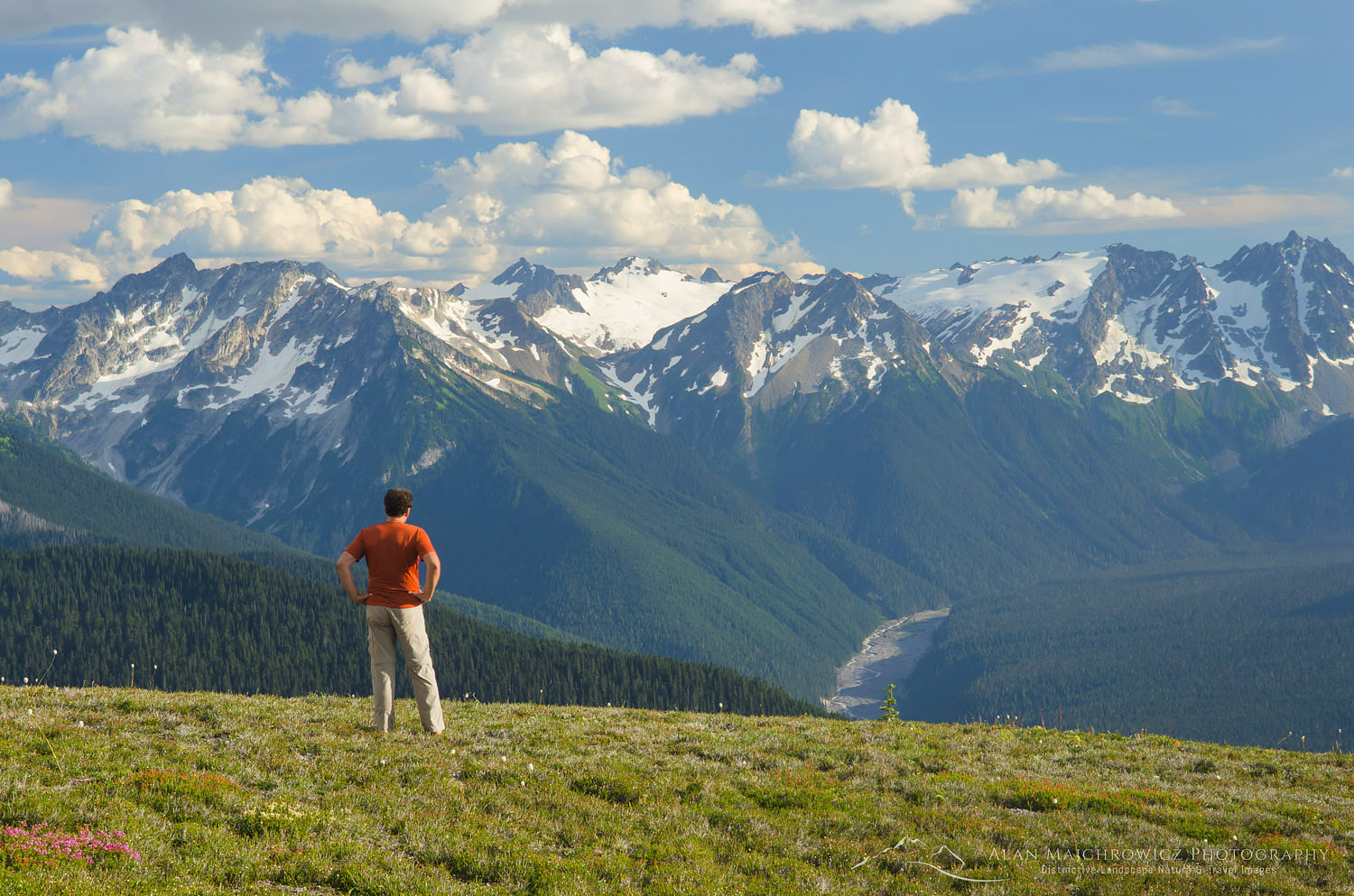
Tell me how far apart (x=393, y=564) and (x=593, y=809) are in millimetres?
7532

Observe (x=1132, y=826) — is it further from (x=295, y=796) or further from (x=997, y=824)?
(x=295, y=796)

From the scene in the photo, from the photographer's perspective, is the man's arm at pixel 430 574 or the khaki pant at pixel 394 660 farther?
the khaki pant at pixel 394 660

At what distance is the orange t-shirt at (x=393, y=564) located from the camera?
22156 millimetres

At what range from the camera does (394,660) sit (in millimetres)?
23125

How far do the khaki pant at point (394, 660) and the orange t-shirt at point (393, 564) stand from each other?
27cm

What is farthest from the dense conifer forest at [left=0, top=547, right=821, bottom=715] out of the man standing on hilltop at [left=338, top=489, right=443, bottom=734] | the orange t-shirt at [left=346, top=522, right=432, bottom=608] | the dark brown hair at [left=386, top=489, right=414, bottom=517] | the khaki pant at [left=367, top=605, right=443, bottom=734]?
the dark brown hair at [left=386, top=489, right=414, bottom=517]

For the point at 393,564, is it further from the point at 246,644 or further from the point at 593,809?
the point at 246,644

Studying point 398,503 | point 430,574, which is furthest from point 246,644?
point 430,574

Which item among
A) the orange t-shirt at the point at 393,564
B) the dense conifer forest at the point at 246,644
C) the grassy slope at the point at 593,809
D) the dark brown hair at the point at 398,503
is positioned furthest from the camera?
the dense conifer forest at the point at 246,644

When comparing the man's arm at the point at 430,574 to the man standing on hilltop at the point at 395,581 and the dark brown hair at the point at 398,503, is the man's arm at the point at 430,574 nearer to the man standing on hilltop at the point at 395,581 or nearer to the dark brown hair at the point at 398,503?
the man standing on hilltop at the point at 395,581

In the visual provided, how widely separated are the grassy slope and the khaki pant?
75cm

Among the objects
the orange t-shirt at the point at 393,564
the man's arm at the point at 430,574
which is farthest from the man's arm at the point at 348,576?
the man's arm at the point at 430,574

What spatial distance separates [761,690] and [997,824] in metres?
139

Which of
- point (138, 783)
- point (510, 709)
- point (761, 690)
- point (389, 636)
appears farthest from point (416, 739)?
point (761, 690)
